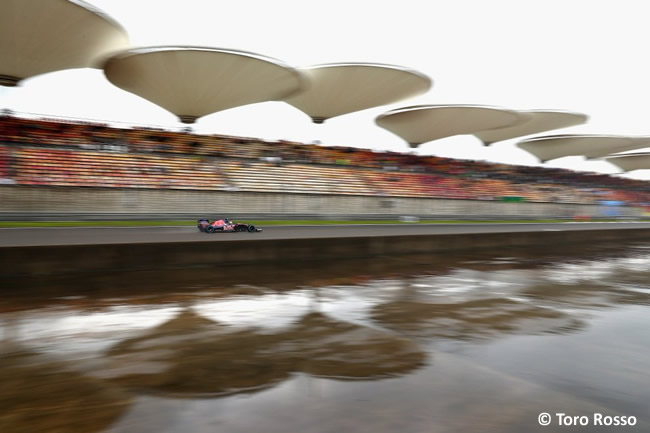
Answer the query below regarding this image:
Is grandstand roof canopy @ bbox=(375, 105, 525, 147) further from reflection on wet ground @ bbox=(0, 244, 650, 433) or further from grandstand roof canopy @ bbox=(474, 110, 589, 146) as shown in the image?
reflection on wet ground @ bbox=(0, 244, 650, 433)

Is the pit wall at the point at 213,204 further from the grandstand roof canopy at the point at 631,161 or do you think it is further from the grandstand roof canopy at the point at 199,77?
the grandstand roof canopy at the point at 631,161

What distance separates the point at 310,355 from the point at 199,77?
3025cm

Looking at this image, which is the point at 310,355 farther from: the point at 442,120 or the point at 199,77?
the point at 442,120

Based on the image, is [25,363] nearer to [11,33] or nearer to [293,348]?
[293,348]

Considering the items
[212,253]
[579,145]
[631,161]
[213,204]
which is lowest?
[212,253]

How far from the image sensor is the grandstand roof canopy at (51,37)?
2130 centimetres

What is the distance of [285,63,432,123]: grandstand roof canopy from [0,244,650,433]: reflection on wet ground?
93.2 ft

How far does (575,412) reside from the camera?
333cm

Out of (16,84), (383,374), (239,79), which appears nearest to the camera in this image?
(383,374)

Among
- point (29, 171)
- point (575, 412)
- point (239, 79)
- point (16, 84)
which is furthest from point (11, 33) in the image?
point (575, 412)

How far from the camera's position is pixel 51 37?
23.9 m

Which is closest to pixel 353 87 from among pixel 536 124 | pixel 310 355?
pixel 536 124

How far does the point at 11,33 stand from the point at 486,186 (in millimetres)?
38418

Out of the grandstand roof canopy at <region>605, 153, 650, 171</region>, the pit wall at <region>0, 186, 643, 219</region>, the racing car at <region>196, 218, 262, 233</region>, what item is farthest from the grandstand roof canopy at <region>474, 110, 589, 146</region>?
the racing car at <region>196, 218, 262, 233</region>
